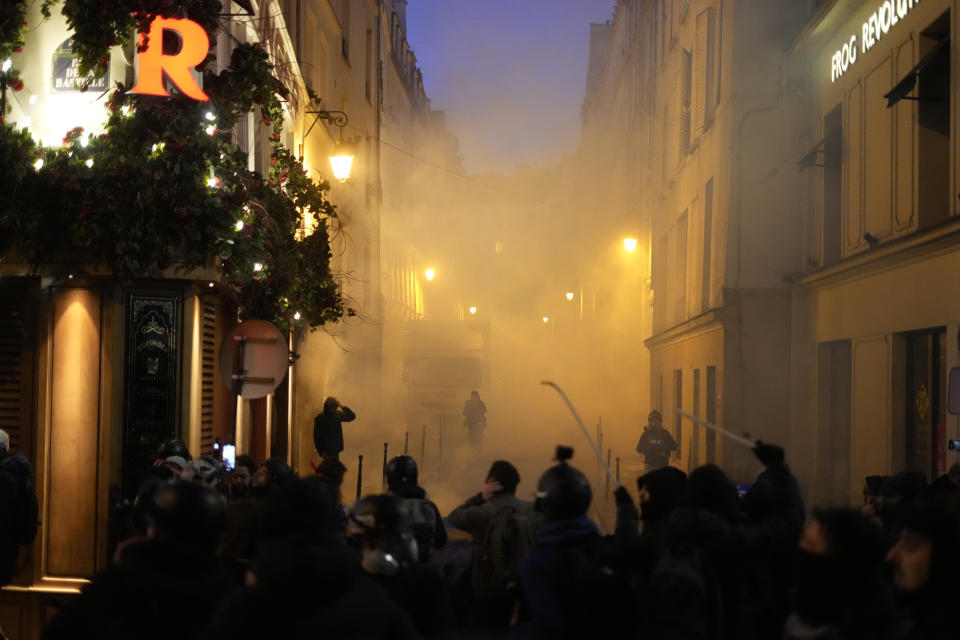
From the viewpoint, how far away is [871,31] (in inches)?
656

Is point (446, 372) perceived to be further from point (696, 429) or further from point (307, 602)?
point (307, 602)

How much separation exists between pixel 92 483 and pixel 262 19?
23.6 feet

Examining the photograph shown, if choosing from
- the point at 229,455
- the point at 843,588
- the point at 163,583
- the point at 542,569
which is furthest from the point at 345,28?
the point at 843,588

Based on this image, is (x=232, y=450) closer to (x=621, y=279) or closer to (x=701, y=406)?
(x=701, y=406)

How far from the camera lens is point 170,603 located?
3775 millimetres

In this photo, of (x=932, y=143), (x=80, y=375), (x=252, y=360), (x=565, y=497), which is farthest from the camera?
(x=932, y=143)

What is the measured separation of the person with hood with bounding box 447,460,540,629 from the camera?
20.9ft

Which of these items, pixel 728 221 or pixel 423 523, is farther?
pixel 728 221

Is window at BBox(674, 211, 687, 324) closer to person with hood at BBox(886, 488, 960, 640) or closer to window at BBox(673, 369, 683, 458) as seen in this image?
window at BBox(673, 369, 683, 458)

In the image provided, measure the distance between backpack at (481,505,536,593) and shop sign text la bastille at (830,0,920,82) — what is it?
11041 millimetres

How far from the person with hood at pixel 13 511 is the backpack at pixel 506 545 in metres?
3.72

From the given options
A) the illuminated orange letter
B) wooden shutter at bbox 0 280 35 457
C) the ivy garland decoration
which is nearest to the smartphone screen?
the ivy garland decoration

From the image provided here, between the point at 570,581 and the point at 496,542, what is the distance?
1731mm

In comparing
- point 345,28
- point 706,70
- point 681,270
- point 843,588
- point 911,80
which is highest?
point 345,28
